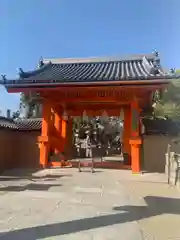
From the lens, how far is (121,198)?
5.59 meters

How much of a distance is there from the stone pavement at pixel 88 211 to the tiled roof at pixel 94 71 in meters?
4.33

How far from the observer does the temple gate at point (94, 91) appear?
986 cm

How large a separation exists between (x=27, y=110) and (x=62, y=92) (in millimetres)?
15847

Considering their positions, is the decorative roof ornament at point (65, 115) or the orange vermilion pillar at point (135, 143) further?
the decorative roof ornament at point (65, 115)

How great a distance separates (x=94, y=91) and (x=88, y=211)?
6882 millimetres

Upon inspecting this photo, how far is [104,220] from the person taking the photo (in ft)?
13.2

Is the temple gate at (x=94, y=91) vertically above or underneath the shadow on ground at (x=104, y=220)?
above

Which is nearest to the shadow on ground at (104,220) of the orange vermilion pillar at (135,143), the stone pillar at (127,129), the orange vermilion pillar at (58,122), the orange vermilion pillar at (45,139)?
the orange vermilion pillar at (135,143)

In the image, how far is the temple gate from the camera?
9.86m

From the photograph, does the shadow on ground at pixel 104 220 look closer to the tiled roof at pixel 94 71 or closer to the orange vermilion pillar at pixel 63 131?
the tiled roof at pixel 94 71

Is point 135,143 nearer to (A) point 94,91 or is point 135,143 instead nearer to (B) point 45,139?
(A) point 94,91

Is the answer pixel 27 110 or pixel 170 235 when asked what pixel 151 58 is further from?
pixel 27 110

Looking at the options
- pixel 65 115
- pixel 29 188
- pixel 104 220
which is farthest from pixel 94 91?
pixel 104 220

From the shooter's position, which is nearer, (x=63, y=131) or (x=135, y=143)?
(x=135, y=143)
